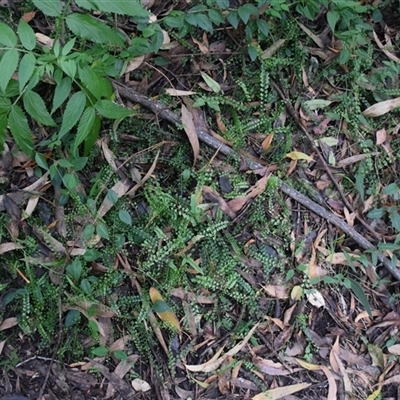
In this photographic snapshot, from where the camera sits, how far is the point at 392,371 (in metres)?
2.37

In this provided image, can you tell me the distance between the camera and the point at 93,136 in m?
1.99

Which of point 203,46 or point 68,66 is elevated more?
point 68,66

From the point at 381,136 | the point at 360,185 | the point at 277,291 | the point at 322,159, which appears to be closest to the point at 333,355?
the point at 277,291

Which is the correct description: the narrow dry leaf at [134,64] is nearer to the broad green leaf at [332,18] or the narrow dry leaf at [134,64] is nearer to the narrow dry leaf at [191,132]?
the narrow dry leaf at [191,132]

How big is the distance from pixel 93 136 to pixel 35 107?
259 millimetres

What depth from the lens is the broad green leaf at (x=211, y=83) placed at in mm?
2344

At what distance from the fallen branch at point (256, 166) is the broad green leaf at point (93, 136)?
324 millimetres

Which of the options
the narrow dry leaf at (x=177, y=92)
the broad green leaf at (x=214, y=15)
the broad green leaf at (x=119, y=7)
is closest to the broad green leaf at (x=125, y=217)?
the narrow dry leaf at (x=177, y=92)

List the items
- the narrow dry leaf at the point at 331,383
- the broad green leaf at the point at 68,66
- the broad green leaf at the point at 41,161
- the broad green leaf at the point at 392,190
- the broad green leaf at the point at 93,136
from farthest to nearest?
the broad green leaf at the point at 392,190
the narrow dry leaf at the point at 331,383
the broad green leaf at the point at 41,161
the broad green leaf at the point at 93,136
the broad green leaf at the point at 68,66

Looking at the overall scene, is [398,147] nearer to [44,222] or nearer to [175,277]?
[175,277]

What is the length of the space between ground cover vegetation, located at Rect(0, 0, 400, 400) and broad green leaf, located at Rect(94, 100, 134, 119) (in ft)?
0.20

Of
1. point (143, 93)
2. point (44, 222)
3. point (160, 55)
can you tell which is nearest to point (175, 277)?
point (44, 222)

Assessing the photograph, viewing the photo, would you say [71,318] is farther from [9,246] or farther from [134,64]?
[134,64]

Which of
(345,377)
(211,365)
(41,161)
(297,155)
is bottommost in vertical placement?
(345,377)
